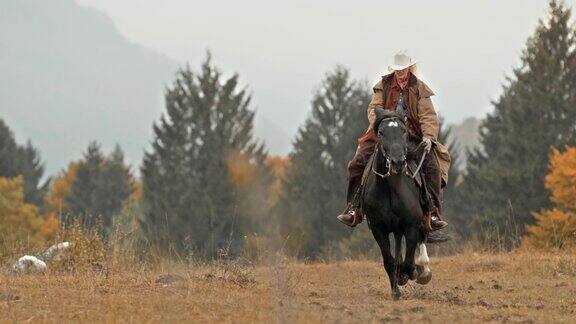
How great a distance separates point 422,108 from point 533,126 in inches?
1458

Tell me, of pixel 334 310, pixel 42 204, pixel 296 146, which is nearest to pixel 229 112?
pixel 296 146

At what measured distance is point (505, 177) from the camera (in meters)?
46.1

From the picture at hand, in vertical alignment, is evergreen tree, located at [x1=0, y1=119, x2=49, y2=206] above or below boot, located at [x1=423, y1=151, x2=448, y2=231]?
above

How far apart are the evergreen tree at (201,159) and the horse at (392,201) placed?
37.4 m

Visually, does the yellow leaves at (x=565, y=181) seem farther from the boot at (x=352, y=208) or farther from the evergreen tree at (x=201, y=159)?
the boot at (x=352, y=208)

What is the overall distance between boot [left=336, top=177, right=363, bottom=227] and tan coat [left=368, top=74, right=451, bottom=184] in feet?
3.03

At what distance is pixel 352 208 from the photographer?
11.4 metres

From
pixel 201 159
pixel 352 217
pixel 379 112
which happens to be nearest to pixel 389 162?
pixel 379 112

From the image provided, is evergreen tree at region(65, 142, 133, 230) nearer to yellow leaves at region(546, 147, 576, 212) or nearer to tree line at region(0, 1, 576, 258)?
tree line at region(0, 1, 576, 258)

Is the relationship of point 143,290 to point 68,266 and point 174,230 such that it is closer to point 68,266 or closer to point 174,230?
point 68,266

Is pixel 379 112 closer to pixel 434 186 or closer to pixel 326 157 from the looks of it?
pixel 434 186

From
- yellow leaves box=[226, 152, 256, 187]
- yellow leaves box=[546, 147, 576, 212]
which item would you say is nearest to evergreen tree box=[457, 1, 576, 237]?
yellow leaves box=[546, 147, 576, 212]

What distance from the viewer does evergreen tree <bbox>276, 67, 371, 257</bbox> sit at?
176 ft

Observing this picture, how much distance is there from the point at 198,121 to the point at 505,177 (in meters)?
18.5
